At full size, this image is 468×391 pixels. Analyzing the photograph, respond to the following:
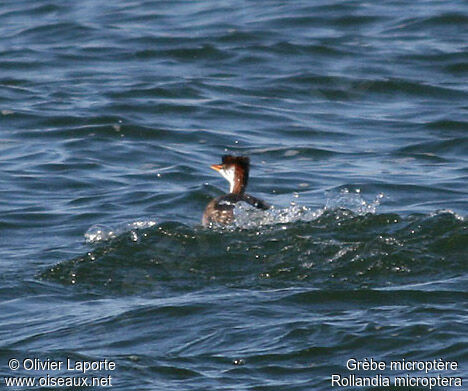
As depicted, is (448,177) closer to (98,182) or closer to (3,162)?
(98,182)

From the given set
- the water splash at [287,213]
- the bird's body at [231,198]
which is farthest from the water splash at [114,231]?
the water splash at [287,213]

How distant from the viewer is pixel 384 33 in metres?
18.5

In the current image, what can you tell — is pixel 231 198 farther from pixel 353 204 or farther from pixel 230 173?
pixel 353 204

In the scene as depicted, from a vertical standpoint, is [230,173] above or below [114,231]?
above

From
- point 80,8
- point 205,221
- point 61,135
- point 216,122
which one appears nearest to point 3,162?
point 61,135

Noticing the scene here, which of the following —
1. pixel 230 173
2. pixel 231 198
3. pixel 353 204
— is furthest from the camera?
pixel 230 173

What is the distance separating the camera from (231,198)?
10.3m

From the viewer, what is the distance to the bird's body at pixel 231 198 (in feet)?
32.6

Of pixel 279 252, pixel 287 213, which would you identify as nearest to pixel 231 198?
pixel 287 213

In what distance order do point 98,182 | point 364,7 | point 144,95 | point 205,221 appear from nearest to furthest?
point 205,221, point 98,182, point 144,95, point 364,7

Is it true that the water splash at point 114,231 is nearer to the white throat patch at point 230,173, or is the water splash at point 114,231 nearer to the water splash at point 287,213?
the water splash at point 287,213

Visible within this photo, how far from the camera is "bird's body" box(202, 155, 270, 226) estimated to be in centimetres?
994

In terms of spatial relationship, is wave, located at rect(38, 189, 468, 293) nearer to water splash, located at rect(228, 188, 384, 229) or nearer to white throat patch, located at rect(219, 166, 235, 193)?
water splash, located at rect(228, 188, 384, 229)

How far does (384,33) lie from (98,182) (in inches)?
294
